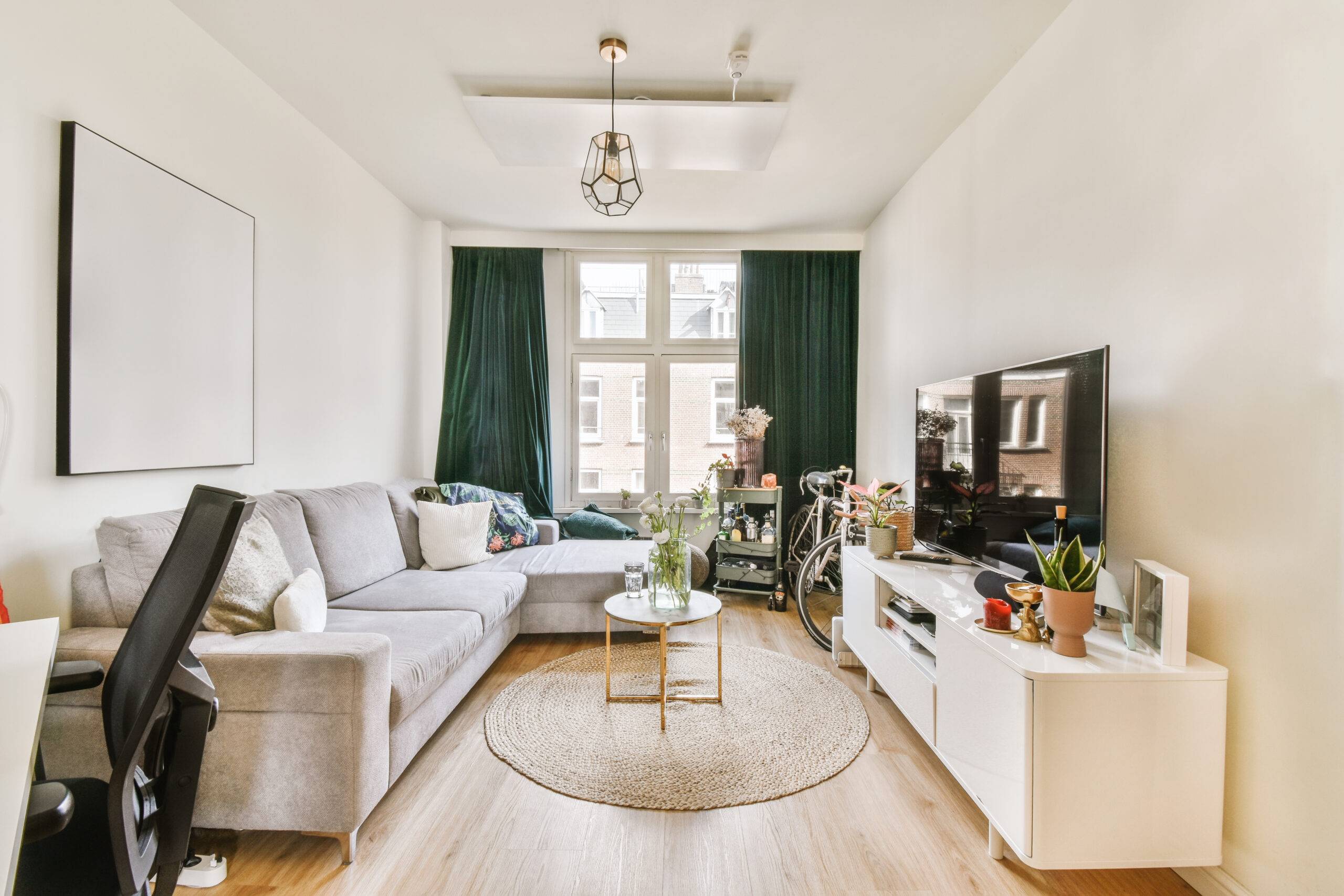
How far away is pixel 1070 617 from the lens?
1.51 meters

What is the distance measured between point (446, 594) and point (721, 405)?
2.65 m

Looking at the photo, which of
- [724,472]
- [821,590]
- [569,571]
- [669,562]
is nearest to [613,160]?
[669,562]

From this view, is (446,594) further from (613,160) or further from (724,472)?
(724,472)

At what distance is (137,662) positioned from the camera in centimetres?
110

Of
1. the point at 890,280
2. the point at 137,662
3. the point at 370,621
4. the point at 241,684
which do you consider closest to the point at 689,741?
the point at 370,621

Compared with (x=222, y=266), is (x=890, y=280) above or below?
above

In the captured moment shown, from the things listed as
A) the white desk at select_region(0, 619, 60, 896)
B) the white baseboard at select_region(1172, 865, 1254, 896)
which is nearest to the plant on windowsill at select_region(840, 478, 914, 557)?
the white baseboard at select_region(1172, 865, 1254, 896)

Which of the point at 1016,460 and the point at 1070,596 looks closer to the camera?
the point at 1070,596

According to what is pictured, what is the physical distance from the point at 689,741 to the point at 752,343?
310cm

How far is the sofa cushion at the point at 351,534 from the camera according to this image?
8.70ft

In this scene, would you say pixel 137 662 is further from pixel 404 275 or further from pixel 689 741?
pixel 404 275

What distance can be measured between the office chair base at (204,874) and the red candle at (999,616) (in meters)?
2.14

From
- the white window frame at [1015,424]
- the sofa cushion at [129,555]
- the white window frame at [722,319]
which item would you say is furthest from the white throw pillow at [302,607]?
the white window frame at [722,319]

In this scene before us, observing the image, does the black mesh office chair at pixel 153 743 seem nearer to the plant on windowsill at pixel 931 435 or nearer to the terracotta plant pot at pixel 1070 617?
the terracotta plant pot at pixel 1070 617
